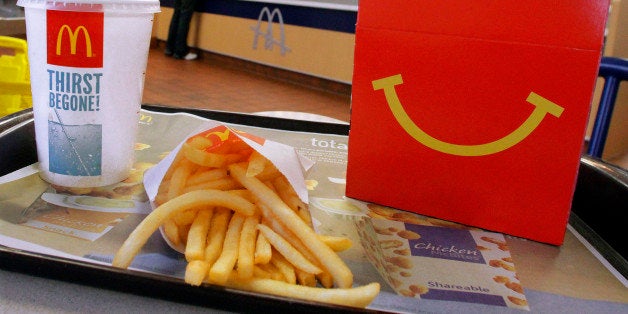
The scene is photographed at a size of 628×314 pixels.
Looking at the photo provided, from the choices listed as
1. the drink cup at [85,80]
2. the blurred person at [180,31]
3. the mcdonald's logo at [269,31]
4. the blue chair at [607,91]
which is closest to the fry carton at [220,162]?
the drink cup at [85,80]

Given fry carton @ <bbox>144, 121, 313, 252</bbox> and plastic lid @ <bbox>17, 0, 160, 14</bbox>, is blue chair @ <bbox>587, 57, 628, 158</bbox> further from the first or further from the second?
plastic lid @ <bbox>17, 0, 160, 14</bbox>

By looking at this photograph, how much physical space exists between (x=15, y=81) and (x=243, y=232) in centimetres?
119

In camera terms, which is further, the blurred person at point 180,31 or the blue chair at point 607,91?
the blurred person at point 180,31

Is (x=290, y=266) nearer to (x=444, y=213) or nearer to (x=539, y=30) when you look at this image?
(x=444, y=213)

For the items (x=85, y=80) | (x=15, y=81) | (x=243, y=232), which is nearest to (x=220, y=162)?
(x=243, y=232)

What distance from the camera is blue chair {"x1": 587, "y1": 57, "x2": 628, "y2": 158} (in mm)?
1111

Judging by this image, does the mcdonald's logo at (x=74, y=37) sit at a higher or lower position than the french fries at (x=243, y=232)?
higher

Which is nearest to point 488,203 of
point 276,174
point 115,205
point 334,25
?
point 276,174

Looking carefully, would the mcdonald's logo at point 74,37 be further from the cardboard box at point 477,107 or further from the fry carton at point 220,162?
the cardboard box at point 477,107

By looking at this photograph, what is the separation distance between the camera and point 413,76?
2.65ft

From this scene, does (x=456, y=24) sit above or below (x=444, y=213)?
above

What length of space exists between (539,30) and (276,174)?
0.40 meters

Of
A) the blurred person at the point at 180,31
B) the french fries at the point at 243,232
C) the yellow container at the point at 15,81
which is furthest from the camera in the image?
the blurred person at the point at 180,31

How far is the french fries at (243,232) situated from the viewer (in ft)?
1.79
